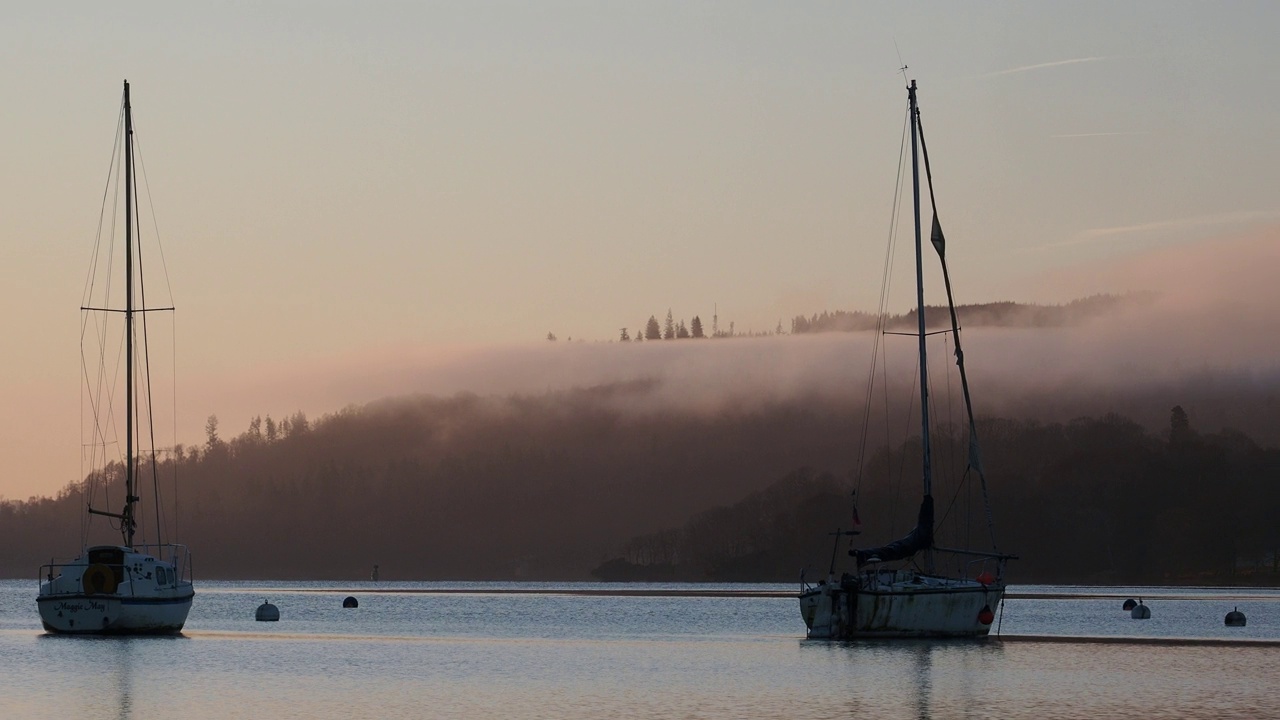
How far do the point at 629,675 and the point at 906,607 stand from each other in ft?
58.5

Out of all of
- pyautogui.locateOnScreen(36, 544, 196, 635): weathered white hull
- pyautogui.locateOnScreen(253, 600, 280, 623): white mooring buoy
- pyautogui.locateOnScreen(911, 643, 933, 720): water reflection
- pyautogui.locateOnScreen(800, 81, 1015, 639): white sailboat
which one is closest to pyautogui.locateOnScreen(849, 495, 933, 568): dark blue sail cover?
pyautogui.locateOnScreen(800, 81, 1015, 639): white sailboat

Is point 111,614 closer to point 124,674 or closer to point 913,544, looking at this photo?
point 124,674

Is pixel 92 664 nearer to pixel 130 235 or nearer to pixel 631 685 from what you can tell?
pixel 631 685

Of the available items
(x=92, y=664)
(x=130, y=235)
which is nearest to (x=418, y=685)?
(x=92, y=664)

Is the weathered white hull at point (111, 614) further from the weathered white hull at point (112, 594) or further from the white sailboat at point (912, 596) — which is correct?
the white sailboat at point (912, 596)

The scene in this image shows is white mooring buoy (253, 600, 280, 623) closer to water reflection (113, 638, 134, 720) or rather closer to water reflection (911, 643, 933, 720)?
water reflection (113, 638, 134, 720)

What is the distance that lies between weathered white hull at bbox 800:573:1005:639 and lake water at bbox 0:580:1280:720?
1171 millimetres

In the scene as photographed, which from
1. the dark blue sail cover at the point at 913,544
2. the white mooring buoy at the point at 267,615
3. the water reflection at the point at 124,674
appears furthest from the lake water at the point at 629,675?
the white mooring buoy at the point at 267,615

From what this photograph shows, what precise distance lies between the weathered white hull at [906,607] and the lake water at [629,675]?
1.17m

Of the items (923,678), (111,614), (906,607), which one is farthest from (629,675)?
(111,614)

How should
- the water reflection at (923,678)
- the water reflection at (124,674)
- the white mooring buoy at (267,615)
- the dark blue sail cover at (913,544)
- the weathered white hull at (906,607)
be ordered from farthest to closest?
1. the white mooring buoy at (267,615)
2. the dark blue sail cover at (913,544)
3. the weathered white hull at (906,607)
4. the water reflection at (124,674)
5. the water reflection at (923,678)

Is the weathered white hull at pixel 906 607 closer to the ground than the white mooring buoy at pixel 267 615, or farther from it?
A: farther from it

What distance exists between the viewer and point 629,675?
234ft

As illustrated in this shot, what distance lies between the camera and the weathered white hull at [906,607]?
274ft
